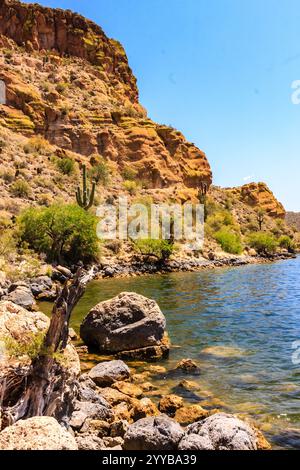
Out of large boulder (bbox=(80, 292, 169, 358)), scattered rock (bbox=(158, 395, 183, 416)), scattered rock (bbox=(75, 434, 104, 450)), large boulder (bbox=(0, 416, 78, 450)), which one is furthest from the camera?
large boulder (bbox=(80, 292, 169, 358))

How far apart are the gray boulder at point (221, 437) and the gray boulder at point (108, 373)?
417cm

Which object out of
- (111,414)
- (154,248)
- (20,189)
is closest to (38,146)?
(20,189)

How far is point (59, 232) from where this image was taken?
116 feet

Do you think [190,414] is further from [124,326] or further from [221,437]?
[124,326]

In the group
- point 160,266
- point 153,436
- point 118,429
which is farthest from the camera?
point 160,266

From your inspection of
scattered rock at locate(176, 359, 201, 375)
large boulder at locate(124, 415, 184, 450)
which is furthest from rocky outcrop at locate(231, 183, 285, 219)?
large boulder at locate(124, 415, 184, 450)

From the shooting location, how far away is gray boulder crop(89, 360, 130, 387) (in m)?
10.4

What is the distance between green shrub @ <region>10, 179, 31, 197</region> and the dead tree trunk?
41223mm

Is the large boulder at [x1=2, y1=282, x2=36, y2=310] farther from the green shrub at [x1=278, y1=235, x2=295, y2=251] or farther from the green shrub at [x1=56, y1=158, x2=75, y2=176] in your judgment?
the green shrub at [x1=278, y1=235, x2=295, y2=251]

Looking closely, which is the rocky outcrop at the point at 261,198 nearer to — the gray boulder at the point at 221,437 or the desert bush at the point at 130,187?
the desert bush at the point at 130,187

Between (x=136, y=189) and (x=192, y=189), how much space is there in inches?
661

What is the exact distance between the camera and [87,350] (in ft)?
44.4

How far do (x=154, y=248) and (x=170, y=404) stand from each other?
35.5 m
